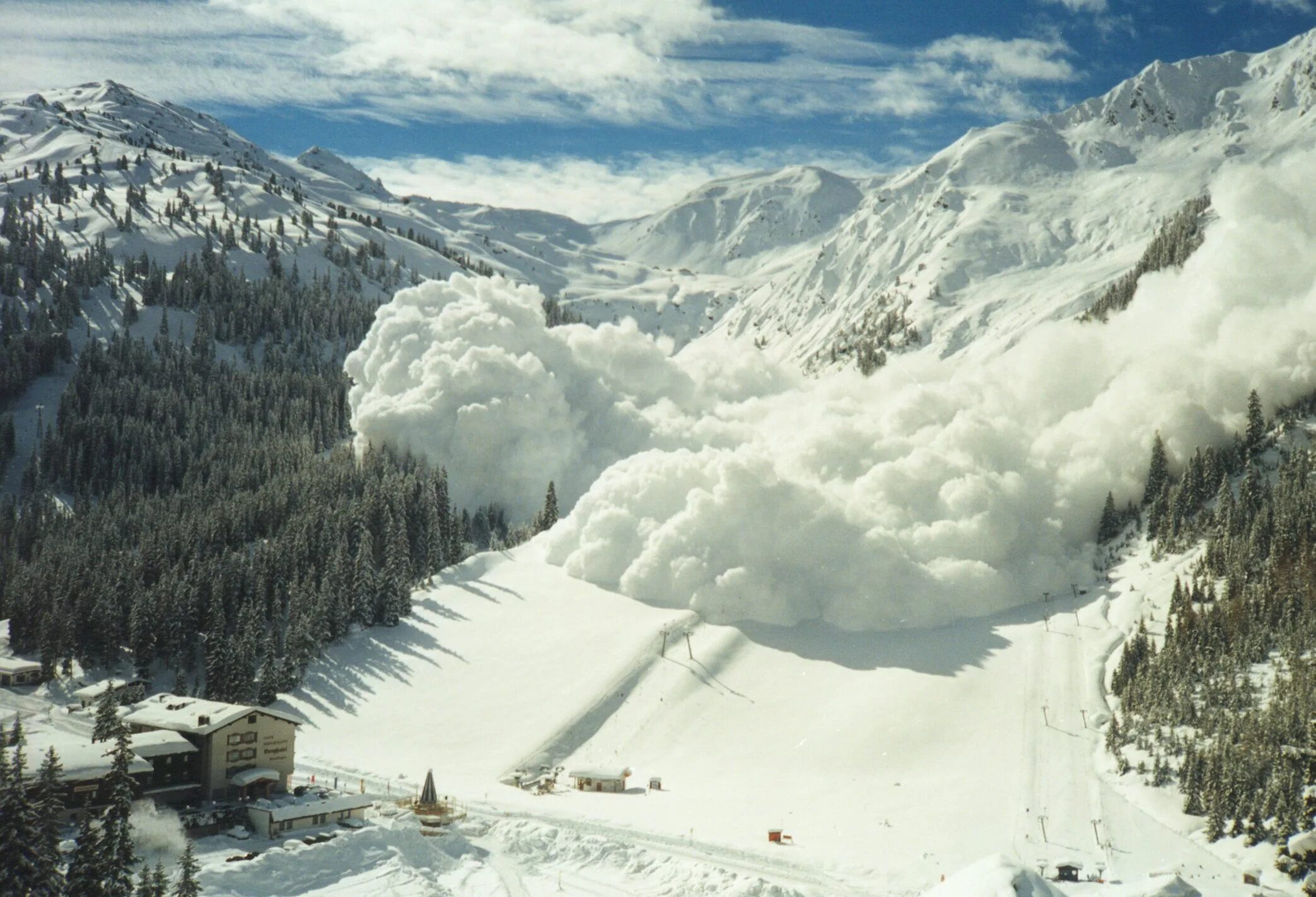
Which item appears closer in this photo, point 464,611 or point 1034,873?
point 1034,873

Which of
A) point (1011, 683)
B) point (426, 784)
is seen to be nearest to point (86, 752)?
point (426, 784)

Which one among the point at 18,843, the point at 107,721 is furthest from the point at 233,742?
the point at 18,843

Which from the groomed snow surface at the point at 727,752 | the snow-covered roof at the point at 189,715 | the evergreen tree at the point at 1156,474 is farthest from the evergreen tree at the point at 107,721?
the evergreen tree at the point at 1156,474

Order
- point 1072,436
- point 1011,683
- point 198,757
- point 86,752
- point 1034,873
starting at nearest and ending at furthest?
point 1034,873, point 86,752, point 198,757, point 1011,683, point 1072,436

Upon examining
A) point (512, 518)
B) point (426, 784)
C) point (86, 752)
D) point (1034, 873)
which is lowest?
point (512, 518)

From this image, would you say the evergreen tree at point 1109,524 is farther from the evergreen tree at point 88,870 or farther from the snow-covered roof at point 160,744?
the evergreen tree at point 88,870

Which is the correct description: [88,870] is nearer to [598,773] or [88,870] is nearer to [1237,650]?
[598,773]

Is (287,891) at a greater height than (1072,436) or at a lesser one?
lesser

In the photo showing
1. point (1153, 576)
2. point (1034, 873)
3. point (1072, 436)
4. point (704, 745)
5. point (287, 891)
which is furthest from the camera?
point (1072, 436)

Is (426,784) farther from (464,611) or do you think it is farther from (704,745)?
(464,611)
